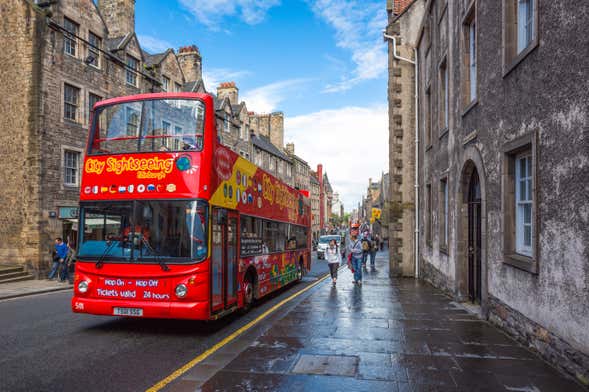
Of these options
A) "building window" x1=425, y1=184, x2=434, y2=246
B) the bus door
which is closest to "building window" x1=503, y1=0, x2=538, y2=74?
the bus door

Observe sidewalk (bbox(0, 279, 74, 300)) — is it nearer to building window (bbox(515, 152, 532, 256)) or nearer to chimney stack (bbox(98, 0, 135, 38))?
building window (bbox(515, 152, 532, 256))

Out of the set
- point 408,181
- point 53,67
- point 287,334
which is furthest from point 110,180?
point 53,67

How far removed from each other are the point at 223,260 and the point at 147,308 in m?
1.56

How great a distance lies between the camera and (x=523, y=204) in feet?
24.3

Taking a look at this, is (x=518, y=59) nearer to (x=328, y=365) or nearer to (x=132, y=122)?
(x=328, y=365)

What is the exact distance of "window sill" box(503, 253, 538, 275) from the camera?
6398 millimetres

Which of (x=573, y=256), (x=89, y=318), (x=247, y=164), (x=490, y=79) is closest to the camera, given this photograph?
(x=573, y=256)

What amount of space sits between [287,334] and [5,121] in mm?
18410

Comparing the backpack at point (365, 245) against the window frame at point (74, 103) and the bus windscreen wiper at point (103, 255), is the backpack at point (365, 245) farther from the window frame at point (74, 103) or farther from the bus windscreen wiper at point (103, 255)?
the window frame at point (74, 103)

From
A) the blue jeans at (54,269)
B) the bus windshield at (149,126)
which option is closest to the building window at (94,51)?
the blue jeans at (54,269)

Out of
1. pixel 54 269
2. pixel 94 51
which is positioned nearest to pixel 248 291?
pixel 54 269

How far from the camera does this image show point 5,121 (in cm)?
1997

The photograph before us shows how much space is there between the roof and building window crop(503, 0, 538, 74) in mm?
37041

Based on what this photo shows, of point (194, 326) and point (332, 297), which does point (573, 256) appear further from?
point (332, 297)
